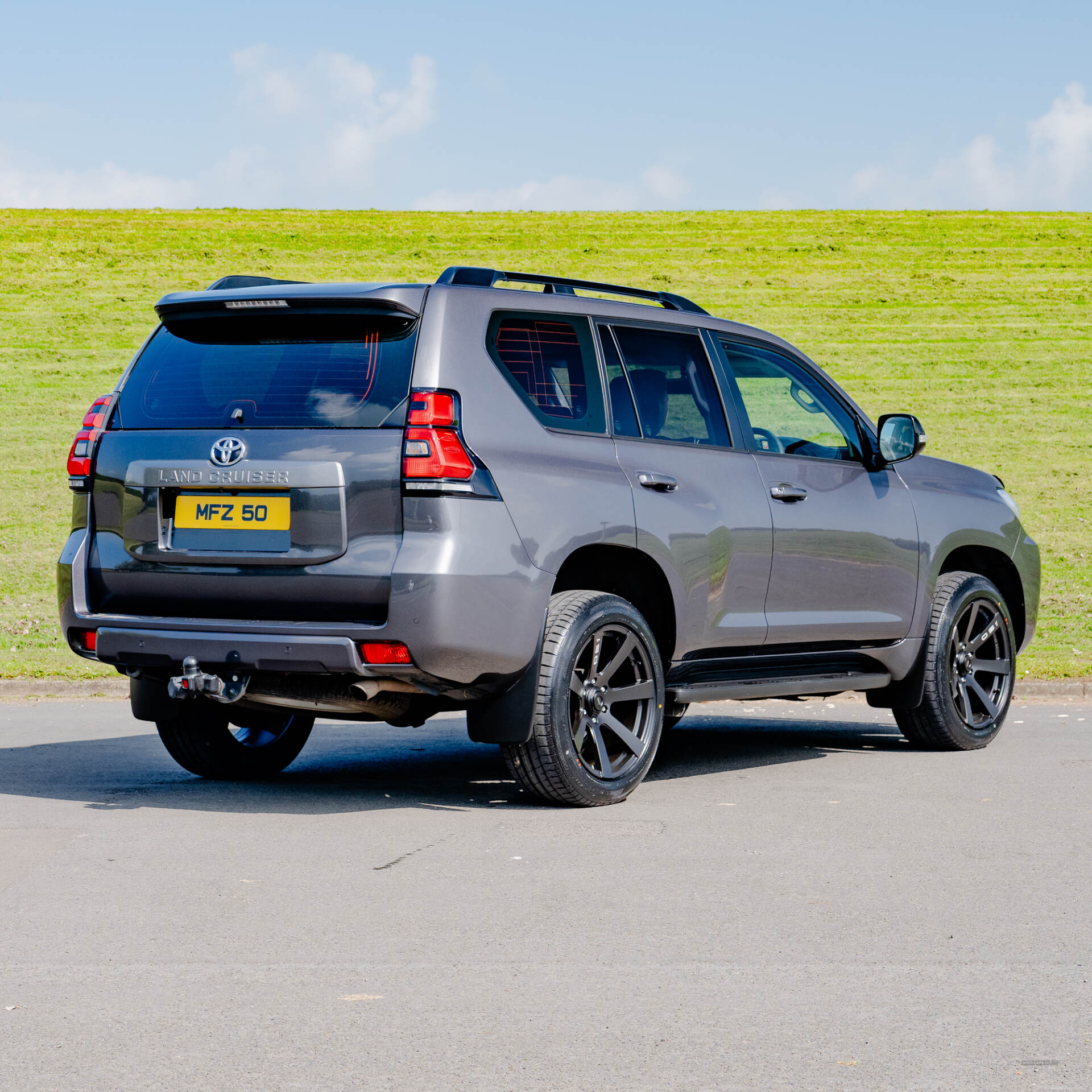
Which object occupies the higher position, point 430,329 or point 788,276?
point 788,276

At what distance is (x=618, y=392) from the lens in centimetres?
735

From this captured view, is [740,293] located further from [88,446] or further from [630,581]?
[88,446]

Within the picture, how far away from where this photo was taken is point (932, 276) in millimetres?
42156

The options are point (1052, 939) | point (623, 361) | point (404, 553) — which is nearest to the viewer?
point (1052, 939)

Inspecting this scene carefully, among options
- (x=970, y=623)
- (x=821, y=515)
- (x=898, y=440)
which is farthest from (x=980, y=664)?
(x=821, y=515)

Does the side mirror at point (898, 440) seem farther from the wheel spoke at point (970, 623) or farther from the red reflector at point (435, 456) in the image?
the red reflector at point (435, 456)

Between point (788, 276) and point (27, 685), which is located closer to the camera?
point (27, 685)

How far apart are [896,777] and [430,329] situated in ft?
10.6

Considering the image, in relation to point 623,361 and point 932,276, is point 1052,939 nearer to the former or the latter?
point 623,361

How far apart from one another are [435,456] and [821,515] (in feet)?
7.89

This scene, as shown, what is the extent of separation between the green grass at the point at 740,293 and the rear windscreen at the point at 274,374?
10062 mm

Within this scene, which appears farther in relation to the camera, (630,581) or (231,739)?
(231,739)

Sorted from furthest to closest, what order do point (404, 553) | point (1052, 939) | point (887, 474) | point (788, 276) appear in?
1. point (788, 276)
2. point (887, 474)
3. point (404, 553)
4. point (1052, 939)

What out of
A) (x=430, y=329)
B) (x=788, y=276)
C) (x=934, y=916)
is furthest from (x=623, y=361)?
(x=788, y=276)
